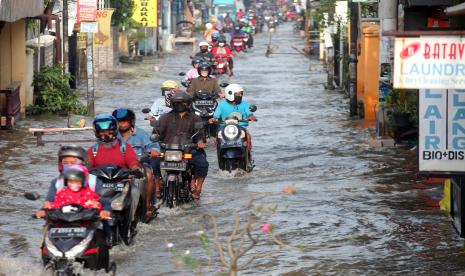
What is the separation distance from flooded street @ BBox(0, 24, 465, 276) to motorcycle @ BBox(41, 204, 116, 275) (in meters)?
1.22

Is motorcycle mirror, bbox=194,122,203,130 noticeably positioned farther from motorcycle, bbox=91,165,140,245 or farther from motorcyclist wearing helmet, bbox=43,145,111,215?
motorcyclist wearing helmet, bbox=43,145,111,215

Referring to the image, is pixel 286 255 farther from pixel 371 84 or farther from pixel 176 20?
pixel 176 20

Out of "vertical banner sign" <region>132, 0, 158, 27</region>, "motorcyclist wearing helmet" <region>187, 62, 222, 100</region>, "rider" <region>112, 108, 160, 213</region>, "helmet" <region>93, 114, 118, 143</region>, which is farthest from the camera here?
"vertical banner sign" <region>132, 0, 158, 27</region>

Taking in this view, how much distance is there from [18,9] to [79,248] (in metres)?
15.0

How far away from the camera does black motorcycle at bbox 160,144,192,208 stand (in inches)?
637

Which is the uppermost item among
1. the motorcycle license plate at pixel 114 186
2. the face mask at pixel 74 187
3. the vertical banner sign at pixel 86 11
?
the vertical banner sign at pixel 86 11

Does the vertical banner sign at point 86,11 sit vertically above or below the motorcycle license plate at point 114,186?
above

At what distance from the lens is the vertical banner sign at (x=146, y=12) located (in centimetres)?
5172

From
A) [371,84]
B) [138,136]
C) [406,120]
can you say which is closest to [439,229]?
[138,136]

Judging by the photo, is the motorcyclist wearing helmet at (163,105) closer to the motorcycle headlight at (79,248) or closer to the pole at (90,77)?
the pole at (90,77)

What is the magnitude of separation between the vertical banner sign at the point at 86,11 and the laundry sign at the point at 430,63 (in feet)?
61.5

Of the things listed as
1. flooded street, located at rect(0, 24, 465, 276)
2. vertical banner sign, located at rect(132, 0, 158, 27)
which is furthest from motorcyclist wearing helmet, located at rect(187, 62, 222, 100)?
vertical banner sign, located at rect(132, 0, 158, 27)

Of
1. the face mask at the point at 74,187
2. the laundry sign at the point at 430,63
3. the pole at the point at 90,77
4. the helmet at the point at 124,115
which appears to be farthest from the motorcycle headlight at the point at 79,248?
the pole at the point at 90,77

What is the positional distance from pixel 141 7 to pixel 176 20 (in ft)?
85.6
